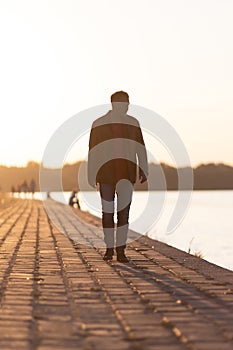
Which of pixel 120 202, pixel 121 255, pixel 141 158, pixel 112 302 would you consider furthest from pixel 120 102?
pixel 112 302

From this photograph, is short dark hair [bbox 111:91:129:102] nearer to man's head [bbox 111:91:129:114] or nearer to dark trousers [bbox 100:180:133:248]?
man's head [bbox 111:91:129:114]

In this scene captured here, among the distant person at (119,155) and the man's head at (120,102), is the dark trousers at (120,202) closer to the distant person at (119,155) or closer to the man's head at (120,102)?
the distant person at (119,155)

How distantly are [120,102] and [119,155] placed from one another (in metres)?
0.69

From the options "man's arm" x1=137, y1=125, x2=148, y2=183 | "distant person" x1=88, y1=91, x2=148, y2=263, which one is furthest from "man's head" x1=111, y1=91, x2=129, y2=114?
"man's arm" x1=137, y1=125, x2=148, y2=183

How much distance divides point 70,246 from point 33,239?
158 cm

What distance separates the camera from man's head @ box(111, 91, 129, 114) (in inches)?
373

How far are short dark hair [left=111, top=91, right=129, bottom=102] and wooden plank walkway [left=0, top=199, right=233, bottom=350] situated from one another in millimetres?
2107

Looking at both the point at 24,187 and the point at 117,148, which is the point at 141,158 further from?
the point at 24,187

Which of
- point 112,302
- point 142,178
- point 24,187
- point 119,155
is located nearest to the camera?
point 112,302

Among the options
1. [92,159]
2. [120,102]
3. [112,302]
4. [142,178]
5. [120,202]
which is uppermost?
[120,102]

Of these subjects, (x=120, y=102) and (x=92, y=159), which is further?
(x=92, y=159)

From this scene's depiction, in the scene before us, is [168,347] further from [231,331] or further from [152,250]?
[152,250]

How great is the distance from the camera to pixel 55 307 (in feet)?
19.0

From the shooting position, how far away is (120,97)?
9.52 m
